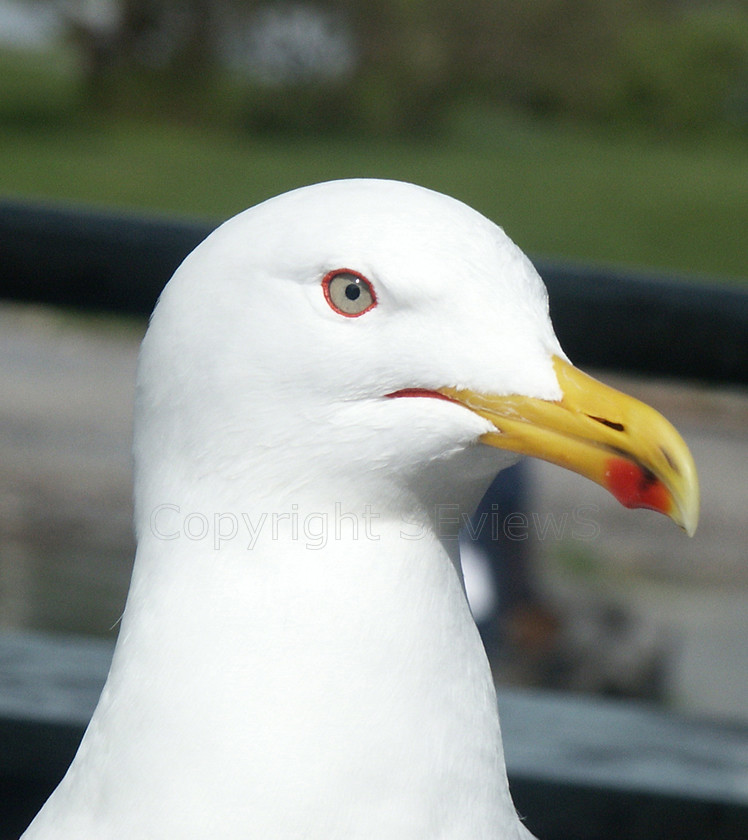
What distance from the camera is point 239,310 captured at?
50.8 inches

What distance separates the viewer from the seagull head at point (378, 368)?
4.05ft

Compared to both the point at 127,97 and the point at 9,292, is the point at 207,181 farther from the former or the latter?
the point at 9,292

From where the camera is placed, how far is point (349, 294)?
126cm

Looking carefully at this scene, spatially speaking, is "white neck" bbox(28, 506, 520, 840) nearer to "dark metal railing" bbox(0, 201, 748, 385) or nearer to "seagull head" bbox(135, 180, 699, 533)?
"seagull head" bbox(135, 180, 699, 533)

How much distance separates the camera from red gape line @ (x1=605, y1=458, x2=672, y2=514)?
1.22 meters

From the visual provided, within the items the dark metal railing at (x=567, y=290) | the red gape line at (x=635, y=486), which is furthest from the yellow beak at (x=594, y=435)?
the dark metal railing at (x=567, y=290)

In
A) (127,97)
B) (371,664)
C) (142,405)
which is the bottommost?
(371,664)

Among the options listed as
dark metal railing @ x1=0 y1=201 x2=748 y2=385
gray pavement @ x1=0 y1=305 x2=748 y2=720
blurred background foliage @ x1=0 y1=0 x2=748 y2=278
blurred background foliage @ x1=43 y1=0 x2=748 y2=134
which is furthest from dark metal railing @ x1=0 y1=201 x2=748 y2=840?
blurred background foliage @ x1=43 y1=0 x2=748 y2=134

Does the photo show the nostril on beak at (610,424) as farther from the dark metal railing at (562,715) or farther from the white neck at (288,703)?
the dark metal railing at (562,715)

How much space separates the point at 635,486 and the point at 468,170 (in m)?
16.6

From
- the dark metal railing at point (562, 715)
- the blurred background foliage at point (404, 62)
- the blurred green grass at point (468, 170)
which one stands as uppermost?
the blurred background foliage at point (404, 62)

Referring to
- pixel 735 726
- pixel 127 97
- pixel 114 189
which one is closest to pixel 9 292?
pixel 735 726

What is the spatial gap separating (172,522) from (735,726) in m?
1.09

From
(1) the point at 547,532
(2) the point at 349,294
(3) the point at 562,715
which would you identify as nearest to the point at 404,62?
(1) the point at 547,532
